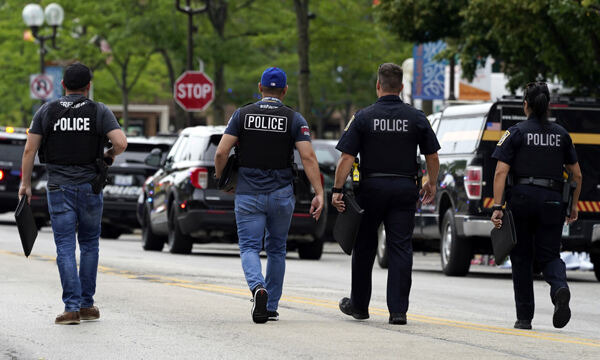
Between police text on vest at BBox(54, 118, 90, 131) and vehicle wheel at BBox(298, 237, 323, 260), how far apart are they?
35.6ft

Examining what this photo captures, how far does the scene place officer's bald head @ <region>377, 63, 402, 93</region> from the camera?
423 inches

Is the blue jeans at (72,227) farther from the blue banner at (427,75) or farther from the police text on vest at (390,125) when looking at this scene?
the blue banner at (427,75)

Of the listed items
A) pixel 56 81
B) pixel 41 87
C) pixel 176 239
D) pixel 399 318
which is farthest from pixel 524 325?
pixel 56 81

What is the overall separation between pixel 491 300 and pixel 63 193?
536 cm

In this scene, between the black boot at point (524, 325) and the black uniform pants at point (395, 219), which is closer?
the black uniform pants at point (395, 219)

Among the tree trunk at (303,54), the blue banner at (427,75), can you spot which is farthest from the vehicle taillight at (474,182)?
the blue banner at (427,75)

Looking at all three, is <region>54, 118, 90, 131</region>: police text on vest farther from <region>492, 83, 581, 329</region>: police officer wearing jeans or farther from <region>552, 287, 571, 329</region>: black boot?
<region>552, 287, 571, 329</region>: black boot

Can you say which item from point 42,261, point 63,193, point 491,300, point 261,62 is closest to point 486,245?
point 491,300

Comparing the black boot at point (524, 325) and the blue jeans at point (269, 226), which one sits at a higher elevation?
the blue jeans at point (269, 226)

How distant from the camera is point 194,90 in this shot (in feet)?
103

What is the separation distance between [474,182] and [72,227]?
25.2ft

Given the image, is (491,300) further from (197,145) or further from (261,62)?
(261,62)

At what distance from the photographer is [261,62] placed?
41.2 metres

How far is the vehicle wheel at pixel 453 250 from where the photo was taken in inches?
699
